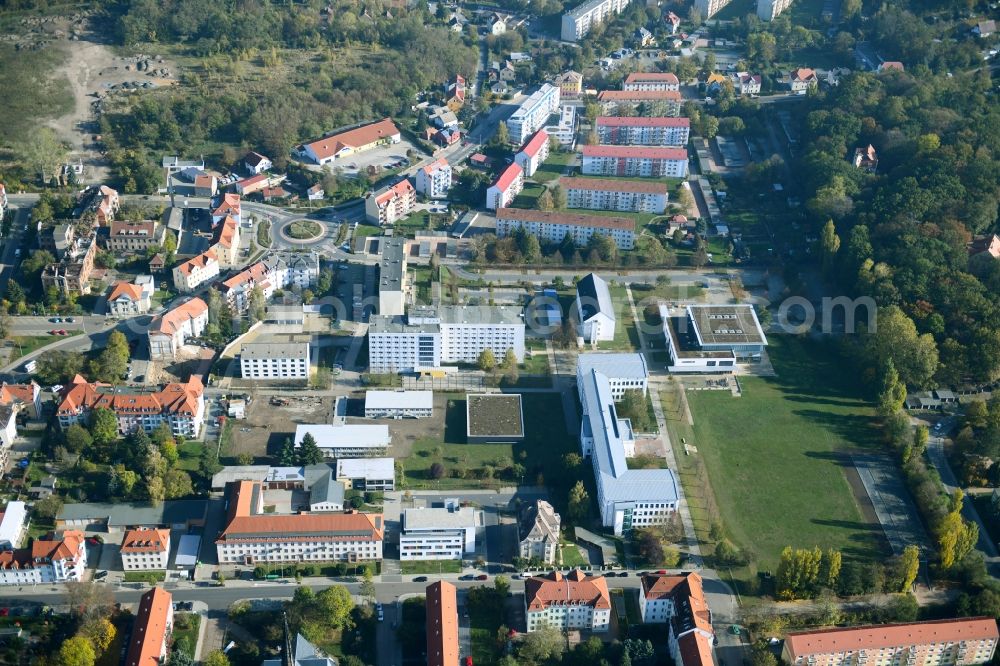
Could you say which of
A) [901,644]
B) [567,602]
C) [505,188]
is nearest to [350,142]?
[505,188]

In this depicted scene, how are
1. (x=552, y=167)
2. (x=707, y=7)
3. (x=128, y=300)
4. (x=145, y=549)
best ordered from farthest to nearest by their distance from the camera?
(x=707, y=7), (x=552, y=167), (x=128, y=300), (x=145, y=549)

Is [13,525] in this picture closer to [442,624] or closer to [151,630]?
[151,630]

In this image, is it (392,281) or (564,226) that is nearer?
(392,281)

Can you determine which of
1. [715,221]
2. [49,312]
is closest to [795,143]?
[715,221]

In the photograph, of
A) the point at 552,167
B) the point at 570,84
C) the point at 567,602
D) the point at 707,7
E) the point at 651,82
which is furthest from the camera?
→ the point at 707,7

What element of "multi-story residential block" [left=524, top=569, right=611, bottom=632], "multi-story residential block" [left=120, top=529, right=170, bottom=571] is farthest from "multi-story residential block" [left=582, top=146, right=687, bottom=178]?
"multi-story residential block" [left=120, top=529, right=170, bottom=571]

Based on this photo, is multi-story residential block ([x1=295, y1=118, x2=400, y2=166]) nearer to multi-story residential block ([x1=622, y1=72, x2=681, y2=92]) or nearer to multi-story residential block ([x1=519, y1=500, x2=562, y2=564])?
multi-story residential block ([x1=622, y1=72, x2=681, y2=92])

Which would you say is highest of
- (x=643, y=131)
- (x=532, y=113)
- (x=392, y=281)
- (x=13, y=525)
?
(x=532, y=113)

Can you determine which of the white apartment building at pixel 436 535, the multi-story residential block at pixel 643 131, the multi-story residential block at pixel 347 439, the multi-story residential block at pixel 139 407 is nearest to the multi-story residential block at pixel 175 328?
the multi-story residential block at pixel 139 407

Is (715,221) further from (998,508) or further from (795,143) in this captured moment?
(998,508)
